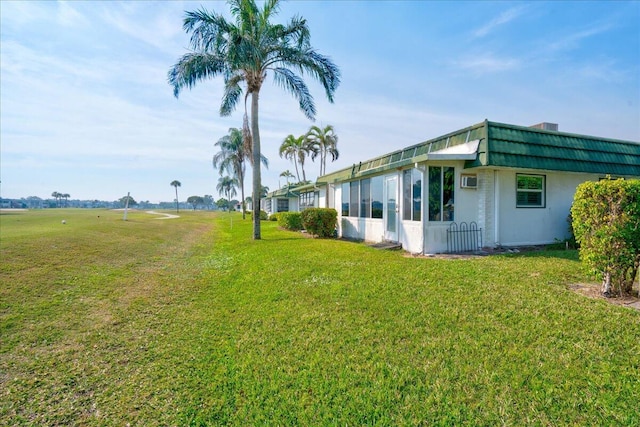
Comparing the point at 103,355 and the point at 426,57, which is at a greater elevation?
the point at 426,57

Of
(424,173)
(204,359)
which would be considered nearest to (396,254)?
(424,173)

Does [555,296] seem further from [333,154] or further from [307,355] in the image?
[333,154]

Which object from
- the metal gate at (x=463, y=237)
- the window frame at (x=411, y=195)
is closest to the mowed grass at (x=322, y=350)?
the metal gate at (x=463, y=237)

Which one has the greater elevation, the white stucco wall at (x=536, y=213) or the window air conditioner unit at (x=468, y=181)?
the window air conditioner unit at (x=468, y=181)

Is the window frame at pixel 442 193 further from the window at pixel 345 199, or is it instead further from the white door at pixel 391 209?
the window at pixel 345 199

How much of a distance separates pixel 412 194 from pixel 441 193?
86 centimetres

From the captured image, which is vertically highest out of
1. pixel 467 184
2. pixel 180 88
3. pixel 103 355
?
pixel 180 88

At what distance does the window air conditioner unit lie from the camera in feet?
29.8

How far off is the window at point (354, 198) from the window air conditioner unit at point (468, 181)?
4997 millimetres

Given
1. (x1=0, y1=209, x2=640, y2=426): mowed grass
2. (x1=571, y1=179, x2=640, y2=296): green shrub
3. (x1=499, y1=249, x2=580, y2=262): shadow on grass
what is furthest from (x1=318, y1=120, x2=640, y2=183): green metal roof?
(x1=571, y1=179, x2=640, y2=296): green shrub

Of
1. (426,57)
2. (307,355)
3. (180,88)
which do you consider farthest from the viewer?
(180,88)

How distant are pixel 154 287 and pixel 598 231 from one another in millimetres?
8008

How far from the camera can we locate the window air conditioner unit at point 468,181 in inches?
357

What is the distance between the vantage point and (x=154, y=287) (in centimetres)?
638
